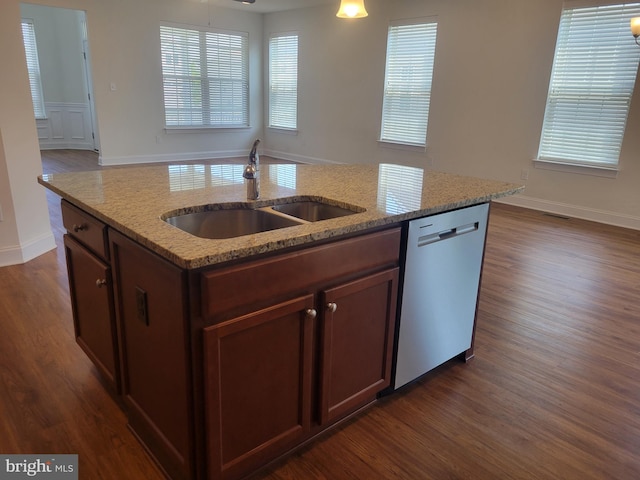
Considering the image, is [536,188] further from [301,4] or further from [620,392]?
[301,4]

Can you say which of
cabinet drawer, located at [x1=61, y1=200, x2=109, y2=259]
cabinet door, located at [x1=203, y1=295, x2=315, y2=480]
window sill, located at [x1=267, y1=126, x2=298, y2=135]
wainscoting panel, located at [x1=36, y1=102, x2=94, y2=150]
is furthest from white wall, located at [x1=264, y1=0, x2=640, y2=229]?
cabinet drawer, located at [x1=61, y1=200, x2=109, y2=259]

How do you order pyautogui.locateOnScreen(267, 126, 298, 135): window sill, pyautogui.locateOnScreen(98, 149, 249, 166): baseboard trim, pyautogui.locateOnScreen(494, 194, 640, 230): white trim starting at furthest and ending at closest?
pyautogui.locateOnScreen(267, 126, 298, 135): window sill, pyautogui.locateOnScreen(98, 149, 249, 166): baseboard trim, pyautogui.locateOnScreen(494, 194, 640, 230): white trim

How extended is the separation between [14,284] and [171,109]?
5.75 m

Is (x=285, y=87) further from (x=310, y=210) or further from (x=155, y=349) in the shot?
(x=155, y=349)

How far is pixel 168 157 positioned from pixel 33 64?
11.9 feet

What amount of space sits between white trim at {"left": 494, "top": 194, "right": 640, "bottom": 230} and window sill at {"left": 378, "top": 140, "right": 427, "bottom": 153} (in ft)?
4.83

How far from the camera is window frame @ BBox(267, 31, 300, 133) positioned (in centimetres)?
844

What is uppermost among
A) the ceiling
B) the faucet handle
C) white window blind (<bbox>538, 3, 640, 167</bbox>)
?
the ceiling

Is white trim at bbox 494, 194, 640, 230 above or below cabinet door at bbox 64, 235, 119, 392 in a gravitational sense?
below

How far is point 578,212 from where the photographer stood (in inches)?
211

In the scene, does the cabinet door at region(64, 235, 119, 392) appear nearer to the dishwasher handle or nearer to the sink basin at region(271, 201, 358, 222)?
the sink basin at region(271, 201, 358, 222)

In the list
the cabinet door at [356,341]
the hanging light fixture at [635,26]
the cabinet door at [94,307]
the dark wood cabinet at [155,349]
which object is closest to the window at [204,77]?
the hanging light fixture at [635,26]

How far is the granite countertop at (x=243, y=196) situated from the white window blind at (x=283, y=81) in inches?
252

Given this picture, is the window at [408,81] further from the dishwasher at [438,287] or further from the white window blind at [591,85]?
the dishwasher at [438,287]
